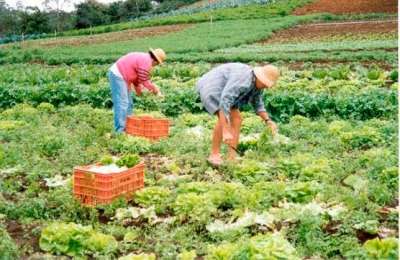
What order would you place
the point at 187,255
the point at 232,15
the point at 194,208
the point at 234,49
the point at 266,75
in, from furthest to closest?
the point at 232,15 → the point at 234,49 → the point at 266,75 → the point at 194,208 → the point at 187,255

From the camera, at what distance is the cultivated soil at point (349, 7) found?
122 feet

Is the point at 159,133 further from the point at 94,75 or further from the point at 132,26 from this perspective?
the point at 132,26

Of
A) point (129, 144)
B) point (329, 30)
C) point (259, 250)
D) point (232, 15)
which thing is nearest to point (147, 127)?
point (129, 144)

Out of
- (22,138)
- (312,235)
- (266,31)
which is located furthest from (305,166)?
(266,31)

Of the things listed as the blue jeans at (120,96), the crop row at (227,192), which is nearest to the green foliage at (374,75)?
the crop row at (227,192)

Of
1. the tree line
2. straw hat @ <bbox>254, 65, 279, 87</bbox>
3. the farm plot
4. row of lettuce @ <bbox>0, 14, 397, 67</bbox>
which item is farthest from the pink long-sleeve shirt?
the tree line

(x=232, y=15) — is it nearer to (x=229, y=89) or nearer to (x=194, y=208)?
(x=229, y=89)

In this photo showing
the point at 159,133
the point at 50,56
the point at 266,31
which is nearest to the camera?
the point at 159,133

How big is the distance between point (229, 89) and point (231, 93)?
0.16 ft

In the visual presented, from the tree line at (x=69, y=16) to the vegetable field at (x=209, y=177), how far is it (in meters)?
42.6

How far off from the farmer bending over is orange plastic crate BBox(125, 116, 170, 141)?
1.80 metres

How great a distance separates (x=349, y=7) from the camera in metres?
39.1

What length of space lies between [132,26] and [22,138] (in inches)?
1332

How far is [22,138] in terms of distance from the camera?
971 centimetres
